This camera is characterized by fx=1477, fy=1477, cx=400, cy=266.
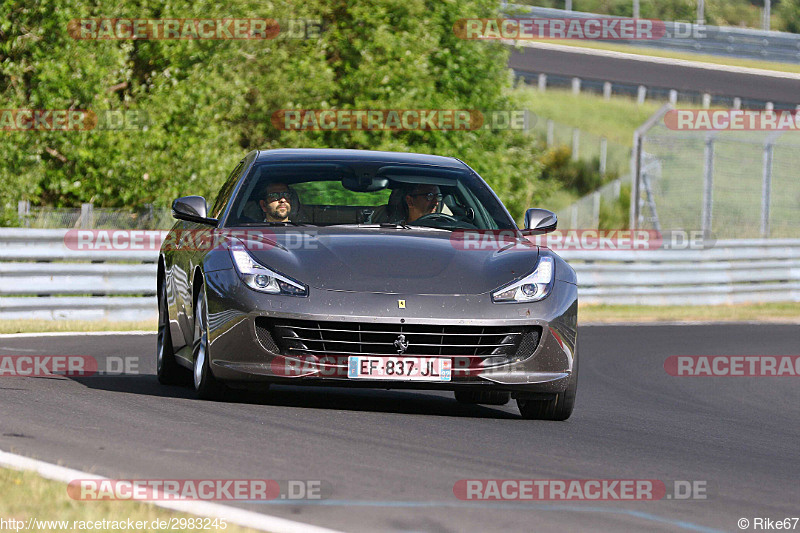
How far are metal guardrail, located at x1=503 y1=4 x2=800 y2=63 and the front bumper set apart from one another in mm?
39771

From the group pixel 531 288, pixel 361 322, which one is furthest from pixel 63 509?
pixel 531 288

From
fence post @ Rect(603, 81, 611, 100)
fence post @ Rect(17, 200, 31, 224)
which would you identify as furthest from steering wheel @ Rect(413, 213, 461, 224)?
fence post @ Rect(603, 81, 611, 100)

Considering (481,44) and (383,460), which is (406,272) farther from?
(481,44)

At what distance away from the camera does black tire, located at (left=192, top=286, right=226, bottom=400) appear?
26.2ft

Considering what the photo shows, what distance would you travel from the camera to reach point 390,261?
25.8ft

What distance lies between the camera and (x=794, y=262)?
947 inches

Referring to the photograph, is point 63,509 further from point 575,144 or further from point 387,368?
point 575,144

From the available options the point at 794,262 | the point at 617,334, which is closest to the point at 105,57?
the point at 617,334

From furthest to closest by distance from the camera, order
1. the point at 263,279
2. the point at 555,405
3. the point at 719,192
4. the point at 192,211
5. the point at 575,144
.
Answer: the point at 575,144, the point at 719,192, the point at 192,211, the point at 555,405, the point at 263,279

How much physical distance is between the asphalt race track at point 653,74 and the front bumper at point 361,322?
39171 millimetres

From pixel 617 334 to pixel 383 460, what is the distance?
36.1 feet

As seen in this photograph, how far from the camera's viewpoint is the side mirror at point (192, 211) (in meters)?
8.73

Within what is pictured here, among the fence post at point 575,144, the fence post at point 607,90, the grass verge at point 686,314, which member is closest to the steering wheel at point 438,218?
the grass verge at point 686,314

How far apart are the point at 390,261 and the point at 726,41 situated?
144 ft
